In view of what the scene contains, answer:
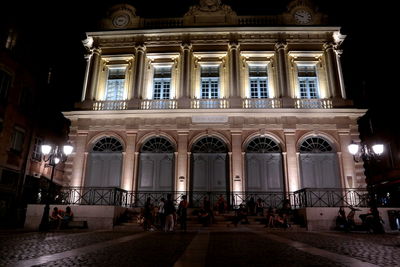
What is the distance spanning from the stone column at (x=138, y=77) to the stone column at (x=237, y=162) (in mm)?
6430

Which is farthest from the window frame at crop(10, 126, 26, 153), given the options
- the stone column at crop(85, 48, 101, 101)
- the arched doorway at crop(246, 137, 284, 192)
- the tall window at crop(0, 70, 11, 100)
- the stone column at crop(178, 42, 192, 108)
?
the arched doorway at crop(246, 137, 284, 192)

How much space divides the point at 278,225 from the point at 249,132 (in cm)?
636

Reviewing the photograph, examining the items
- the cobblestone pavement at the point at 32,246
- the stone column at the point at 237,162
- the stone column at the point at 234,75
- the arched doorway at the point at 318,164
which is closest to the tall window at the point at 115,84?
the stone column at the point at 234,75

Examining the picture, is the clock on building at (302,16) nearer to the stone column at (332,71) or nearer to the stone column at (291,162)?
the stone column at (332,71)

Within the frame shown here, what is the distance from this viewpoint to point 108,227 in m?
12.8

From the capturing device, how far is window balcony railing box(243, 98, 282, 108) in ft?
59.6

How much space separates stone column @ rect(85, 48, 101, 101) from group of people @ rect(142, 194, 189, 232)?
389 inches

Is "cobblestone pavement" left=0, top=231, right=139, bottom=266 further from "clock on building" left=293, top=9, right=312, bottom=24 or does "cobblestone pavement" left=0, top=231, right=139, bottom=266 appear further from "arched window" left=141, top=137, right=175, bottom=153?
"clock on building" left=293, top=9, right=312, bottom=24

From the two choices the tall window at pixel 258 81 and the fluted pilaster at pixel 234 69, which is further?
the tall window at pixel 258 81

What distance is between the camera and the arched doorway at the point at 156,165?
17.2 m

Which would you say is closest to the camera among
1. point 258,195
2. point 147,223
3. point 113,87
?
point 147,223

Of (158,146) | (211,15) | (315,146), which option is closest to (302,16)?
(211,15)

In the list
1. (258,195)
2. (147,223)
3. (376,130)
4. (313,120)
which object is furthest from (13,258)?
(376,130)

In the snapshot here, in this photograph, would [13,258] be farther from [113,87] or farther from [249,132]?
[113,87]
